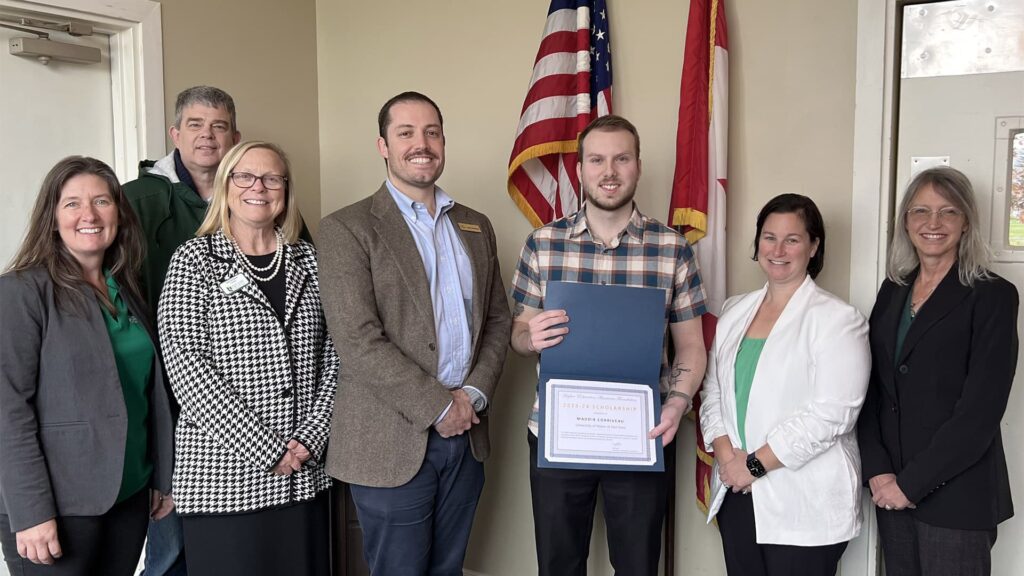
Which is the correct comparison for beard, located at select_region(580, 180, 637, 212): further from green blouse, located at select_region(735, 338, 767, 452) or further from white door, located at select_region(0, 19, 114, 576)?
white door, located at select_region(0, 19, 114, 576)

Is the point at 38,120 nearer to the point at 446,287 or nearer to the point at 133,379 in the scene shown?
the point at 133,379

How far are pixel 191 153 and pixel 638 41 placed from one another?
1.62 m

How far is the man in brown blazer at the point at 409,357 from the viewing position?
2.11 metres

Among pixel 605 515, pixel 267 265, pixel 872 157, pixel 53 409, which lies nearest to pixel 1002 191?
pixel 872 157

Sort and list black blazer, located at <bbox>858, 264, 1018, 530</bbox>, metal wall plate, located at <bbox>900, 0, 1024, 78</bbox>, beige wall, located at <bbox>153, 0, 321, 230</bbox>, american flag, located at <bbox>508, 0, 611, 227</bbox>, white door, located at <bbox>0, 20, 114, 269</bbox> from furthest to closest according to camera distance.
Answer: beige wall, located at <bbox>153, 0, 321, 230</bbox>
american flag, located at <bbox>508, 0, 611, 227</bbox>
white door, located at <bbox>0, 20, 114, 269</bbox>
metal wall plate, located at <bbox>900, 0, 1024, 78</bbox>
black blazer, located at <bbox>858, 264, 1018, 530</bbox>

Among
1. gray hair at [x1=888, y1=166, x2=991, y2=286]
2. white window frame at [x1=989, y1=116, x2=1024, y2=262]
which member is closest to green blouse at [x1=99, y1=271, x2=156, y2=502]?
gray hair at [x1=888, y1=166, x2=991, y2=286]

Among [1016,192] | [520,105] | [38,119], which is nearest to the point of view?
[1016,192]

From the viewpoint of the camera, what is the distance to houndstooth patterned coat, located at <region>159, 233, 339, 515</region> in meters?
2.02

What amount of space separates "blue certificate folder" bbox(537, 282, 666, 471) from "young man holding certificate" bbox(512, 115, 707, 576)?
9 cm

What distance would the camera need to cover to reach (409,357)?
216 centimetres

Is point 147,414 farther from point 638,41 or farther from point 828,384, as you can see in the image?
point 638,41

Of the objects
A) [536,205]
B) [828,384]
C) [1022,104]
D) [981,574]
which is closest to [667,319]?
[828,384]

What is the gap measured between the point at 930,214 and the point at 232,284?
186cm

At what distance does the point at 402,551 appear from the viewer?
2.17 meters
